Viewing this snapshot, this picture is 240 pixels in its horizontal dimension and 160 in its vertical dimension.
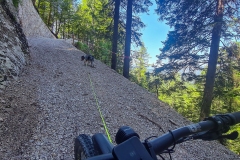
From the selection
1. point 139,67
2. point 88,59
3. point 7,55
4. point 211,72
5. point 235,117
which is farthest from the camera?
point 139,67

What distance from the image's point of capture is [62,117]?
12.5 feet

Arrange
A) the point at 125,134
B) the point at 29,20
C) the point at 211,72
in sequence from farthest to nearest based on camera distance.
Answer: the point at 29,20 < the point at 211,72 < the point at 125,134

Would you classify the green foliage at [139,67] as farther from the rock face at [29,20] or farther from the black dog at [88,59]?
the rock face at [29,20]

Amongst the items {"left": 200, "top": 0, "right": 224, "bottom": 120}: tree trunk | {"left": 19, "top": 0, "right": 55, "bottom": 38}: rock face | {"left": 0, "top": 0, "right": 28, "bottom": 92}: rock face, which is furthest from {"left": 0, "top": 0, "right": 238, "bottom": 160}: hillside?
{"left": 19, "top": 0, "right": 55, "bottom": 38}: rock face

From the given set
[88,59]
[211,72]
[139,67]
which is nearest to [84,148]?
[211,72]

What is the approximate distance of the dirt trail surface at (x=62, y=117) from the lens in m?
2.82

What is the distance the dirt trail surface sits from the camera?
2.82 metres

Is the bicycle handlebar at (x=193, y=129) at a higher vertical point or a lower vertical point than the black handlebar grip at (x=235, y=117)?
lower

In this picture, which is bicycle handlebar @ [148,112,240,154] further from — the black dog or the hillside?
the black dog

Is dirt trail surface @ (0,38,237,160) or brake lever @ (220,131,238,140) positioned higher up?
brake lever @ (220,131,238,140)

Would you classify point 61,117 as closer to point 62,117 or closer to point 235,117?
point 62,117

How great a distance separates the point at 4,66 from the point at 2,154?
268 cm

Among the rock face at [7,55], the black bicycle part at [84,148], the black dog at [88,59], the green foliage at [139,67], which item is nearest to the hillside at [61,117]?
the rock face at [7,55]

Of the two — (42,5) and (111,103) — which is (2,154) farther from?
(42,5)
